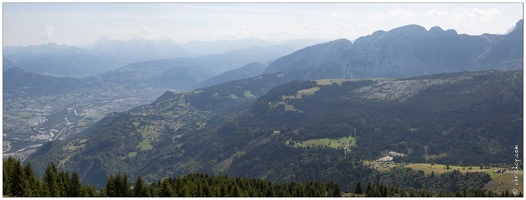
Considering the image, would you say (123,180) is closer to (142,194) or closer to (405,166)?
(142,194)

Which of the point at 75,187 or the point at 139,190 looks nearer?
the point at 139,190

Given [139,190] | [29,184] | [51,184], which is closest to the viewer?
[29,184]

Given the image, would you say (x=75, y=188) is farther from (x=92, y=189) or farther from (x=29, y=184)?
(x=29, y=184)

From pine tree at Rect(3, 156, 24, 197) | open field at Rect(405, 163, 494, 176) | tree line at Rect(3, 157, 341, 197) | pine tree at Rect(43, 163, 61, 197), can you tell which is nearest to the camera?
pine tree at Rect(3, 156, 24, 197)

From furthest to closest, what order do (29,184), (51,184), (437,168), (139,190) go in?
(437,168)
(139,190)
(51,184)
(29,184)

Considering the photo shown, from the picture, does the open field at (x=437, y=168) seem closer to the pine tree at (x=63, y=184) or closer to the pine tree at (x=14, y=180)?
the pine tree at (x=63, y=184)

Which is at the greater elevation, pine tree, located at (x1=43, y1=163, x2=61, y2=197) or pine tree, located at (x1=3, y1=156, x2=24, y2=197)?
pine tree, located at (x1=3, y1=156, x2=24, y2=197)

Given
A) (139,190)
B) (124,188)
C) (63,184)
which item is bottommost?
(124,188)

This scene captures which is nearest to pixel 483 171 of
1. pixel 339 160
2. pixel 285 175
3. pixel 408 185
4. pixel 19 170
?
pixel 408 185

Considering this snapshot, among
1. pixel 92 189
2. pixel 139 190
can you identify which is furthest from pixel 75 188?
pixel 139 190

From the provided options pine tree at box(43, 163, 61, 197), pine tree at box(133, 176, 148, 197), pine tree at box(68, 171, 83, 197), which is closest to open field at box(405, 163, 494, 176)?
pine tree at box(133, 176, 148, 197)

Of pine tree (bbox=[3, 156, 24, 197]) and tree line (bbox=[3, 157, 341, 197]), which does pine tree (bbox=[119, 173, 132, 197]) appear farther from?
pine tree (bbox=[3, 156, 24, 197])

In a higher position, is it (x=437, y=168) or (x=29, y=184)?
(x=29, y=184)
